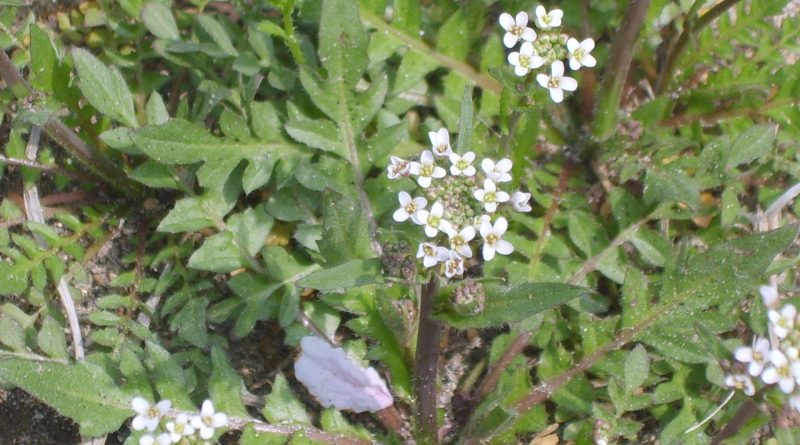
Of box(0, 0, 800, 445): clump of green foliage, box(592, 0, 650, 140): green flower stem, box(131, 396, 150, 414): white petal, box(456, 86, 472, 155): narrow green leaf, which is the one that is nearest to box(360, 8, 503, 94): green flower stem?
box(0, 0, 800, 445): clump of green foliage

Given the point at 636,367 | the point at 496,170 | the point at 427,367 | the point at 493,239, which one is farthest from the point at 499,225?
the point at 636,367

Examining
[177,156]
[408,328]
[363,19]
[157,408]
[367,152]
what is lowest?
[157,408]

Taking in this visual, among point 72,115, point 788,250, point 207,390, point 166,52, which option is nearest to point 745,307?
point 788,250

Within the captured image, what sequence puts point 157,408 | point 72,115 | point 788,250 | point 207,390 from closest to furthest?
1. point 157,408
2. point 207,390
3. point 72,115
4. point 788,250

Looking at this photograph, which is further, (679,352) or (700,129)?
(700,129)

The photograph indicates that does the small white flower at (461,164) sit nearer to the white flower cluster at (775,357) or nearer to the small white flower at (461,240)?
the small white flower at (461,240)

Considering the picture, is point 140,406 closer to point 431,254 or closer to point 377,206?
point 431,254

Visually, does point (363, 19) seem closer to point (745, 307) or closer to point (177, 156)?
point (177, 156)

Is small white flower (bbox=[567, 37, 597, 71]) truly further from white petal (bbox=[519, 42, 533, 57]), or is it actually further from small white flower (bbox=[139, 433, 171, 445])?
small white flower (bbox=[139, 433, 171, 445])
